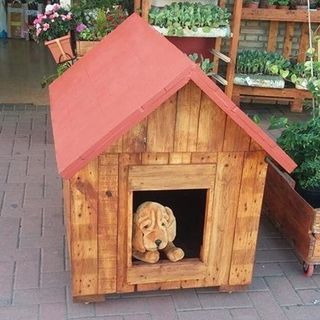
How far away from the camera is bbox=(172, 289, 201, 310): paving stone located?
302 cm

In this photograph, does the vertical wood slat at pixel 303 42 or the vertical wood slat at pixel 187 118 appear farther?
the vertical wood slat at pixel 303 42

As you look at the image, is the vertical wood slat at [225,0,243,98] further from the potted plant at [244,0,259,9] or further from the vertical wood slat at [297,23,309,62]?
the vertical wood slat at [297,23,309,62]

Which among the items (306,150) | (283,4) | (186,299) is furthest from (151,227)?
(283,4)

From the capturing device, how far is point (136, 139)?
264cm

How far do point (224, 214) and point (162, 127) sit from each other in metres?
0.65

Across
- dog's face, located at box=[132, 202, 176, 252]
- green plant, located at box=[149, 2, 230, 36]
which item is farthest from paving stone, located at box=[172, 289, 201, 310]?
green plant, located at box=[149, 2, 230, 36]

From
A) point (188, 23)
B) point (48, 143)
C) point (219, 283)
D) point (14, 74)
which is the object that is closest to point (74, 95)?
point (219, 283)

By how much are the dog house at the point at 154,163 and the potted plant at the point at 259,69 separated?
10.7 feet

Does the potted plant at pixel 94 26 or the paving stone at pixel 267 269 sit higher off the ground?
the potted plant at pixel 94 26

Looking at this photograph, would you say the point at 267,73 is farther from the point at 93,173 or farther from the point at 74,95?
the point at 93,173

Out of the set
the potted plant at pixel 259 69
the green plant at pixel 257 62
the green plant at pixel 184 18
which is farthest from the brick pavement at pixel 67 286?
the green plant at pixel 257 62

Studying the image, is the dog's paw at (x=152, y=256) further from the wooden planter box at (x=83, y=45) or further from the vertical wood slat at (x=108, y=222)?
the wooden planter box at (x=83, y=45)

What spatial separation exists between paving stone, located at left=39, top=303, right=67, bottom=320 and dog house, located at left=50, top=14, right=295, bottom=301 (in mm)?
103

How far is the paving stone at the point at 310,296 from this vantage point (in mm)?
3121
